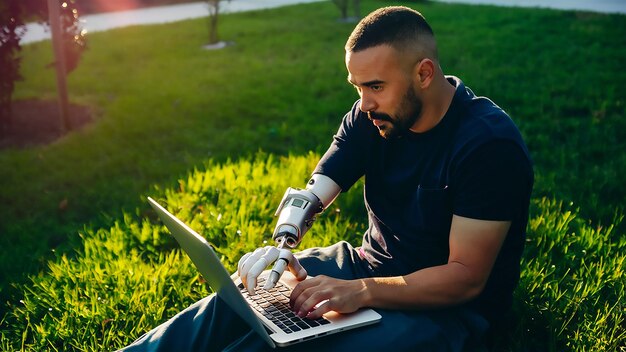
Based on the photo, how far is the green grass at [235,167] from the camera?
131 inches

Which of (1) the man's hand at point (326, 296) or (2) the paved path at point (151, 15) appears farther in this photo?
(2) the paved path at point (151, 15)

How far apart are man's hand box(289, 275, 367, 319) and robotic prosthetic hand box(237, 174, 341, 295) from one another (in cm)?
10

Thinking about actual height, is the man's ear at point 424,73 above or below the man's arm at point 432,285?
above

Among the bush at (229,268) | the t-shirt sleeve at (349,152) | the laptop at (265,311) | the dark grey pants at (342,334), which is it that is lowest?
the bush at (229,268)

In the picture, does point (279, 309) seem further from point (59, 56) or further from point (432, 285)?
point (59, 56)

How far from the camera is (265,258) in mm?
2414

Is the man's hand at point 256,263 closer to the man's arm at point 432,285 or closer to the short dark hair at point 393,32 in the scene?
the man's arm at point 432,285

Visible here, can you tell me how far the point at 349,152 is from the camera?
2.96m

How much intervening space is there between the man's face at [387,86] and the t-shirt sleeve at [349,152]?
321 mm

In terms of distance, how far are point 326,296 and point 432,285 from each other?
35 cm

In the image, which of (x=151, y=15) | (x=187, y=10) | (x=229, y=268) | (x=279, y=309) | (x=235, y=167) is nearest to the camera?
(x=279, y=309)

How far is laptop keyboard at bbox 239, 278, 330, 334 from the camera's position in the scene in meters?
2.34

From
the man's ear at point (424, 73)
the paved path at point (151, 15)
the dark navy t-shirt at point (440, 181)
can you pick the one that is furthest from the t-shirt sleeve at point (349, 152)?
the paved path at point (151, 15)

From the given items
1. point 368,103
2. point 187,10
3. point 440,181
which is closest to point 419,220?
Answer: point 440,181
